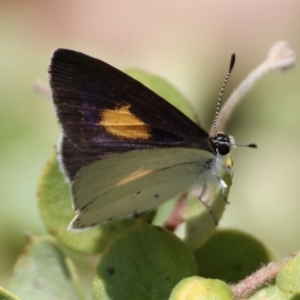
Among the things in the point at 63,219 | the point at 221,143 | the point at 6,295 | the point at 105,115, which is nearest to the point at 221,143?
the point at 221,143

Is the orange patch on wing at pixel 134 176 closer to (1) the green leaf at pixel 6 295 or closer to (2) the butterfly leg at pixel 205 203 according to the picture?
(2) the butterfly leg at pixel 205 203

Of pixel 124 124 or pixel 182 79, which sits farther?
pixel 182 79

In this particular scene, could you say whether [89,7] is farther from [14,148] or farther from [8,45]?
[14,148]

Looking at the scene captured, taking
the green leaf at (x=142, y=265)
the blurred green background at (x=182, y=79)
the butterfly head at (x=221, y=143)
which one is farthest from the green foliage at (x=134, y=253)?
the blurred green background at (x=182, y=79)

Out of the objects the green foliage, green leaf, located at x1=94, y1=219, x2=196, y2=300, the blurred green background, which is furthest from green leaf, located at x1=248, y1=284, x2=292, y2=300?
the blurred green background

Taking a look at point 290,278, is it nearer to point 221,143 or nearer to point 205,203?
point 205,203

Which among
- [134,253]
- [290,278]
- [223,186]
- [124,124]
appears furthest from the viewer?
[124,124]

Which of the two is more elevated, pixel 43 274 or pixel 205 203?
pixel 205 203
